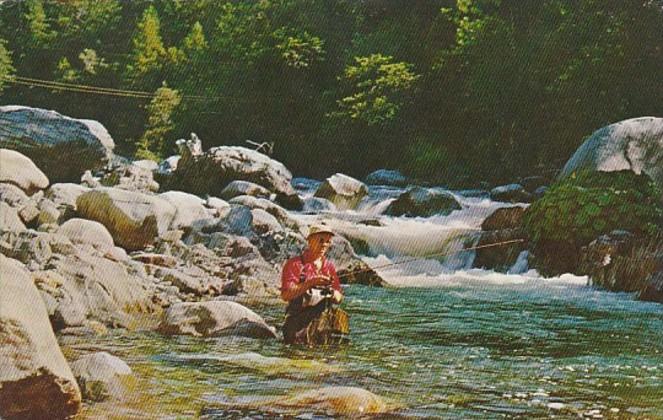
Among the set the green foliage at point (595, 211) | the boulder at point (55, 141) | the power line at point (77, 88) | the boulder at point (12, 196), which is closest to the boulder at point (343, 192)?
the boulder at point (55, 141)

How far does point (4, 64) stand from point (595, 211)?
22.5m

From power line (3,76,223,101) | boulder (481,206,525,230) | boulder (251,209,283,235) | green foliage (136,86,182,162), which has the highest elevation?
power line (3,76,223,101)

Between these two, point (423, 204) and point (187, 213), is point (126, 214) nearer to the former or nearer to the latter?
point (187, 213)

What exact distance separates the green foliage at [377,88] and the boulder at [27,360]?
18.8 metres

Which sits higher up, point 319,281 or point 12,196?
point 12,196

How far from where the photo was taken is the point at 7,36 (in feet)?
94.4

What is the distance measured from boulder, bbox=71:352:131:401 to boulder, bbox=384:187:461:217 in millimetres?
10553

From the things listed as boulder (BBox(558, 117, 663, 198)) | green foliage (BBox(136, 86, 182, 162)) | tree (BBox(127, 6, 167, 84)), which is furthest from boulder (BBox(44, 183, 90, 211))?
tree (BBox(127, 6, 167, 84))

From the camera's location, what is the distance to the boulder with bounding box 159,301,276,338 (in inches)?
245

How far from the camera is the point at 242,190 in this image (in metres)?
16.0

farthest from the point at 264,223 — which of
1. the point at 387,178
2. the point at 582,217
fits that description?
the point at 387,178

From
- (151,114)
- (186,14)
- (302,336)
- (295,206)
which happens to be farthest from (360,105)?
(302,336)

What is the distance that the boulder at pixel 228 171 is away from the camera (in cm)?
1666

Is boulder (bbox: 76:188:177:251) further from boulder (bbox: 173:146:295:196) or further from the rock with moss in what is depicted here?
boulder (bbox: 173:146:295:196)
